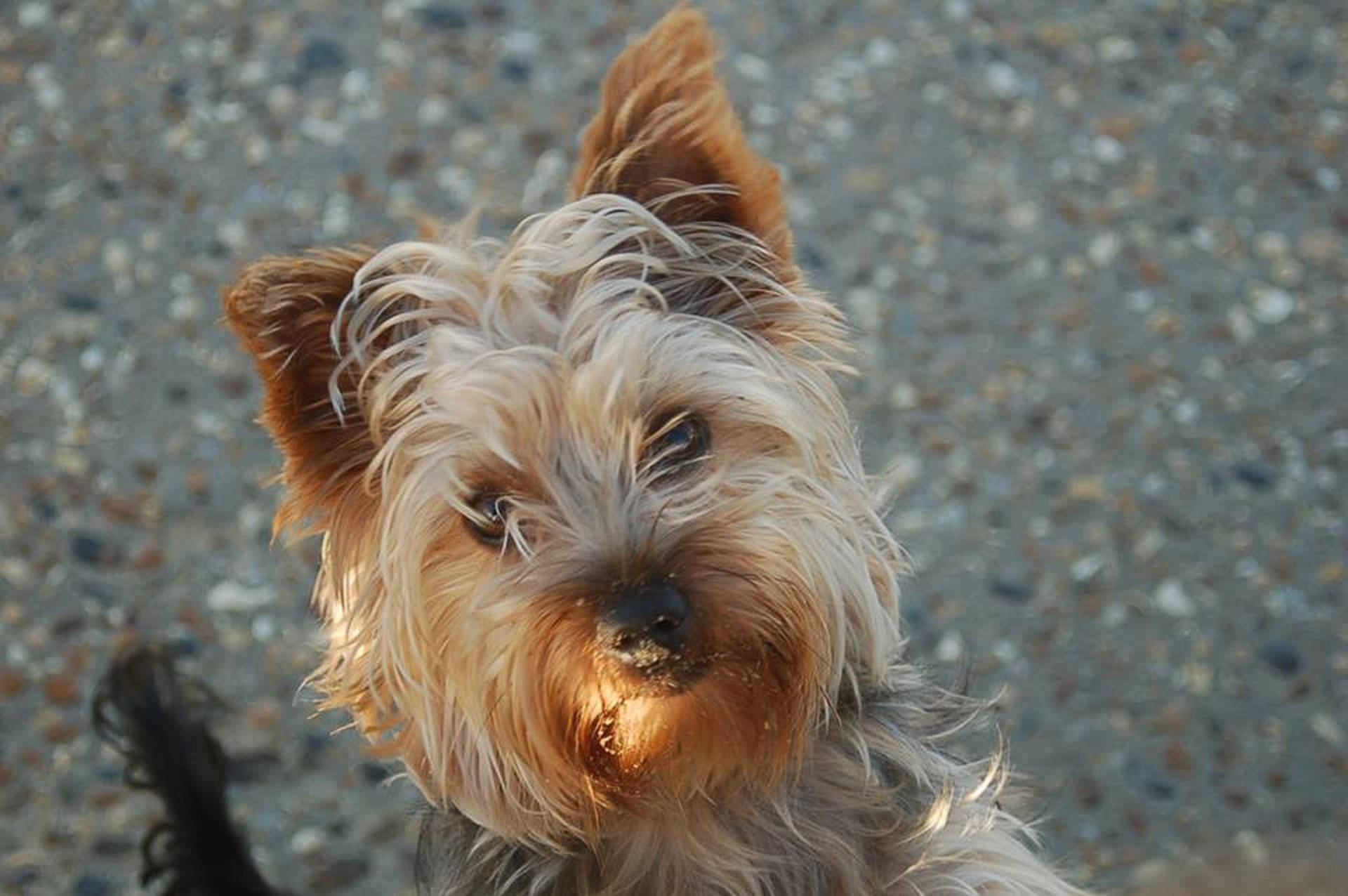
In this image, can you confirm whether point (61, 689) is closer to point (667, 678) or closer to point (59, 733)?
point (59, 733)

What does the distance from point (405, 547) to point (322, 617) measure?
56 centimetres

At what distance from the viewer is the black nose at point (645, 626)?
6.75 feet

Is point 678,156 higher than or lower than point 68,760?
higher

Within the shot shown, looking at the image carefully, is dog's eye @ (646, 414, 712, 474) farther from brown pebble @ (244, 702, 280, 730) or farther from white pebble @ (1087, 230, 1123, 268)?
white pebble @ (1087, 230, 1123, 268)

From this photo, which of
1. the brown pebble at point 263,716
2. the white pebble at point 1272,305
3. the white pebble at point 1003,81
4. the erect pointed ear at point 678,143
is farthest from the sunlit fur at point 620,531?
the white pebble at point 1003,81

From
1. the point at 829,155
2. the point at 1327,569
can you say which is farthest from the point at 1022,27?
the point at 1327,569

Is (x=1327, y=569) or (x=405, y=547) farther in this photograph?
(x=1327, y=569)

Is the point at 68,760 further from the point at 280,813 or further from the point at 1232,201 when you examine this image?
the point at 1232,201

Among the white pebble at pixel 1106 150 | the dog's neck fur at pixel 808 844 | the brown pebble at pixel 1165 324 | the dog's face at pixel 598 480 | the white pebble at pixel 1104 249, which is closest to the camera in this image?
the dog's face at pixel 598 480

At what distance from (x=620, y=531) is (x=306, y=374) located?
59 centimetres

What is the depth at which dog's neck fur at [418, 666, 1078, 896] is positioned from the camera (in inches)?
97.4

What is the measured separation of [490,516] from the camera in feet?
7.48

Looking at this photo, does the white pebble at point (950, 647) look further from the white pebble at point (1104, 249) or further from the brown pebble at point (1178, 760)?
the white pebble at point (1104, 249)

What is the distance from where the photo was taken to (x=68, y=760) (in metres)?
4.07
